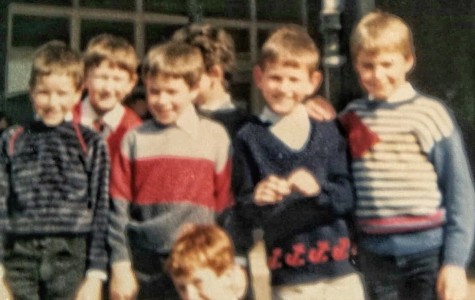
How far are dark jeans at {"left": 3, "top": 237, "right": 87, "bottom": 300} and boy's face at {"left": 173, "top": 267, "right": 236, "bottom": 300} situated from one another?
15.4 inches

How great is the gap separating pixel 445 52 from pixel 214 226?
4.79ft

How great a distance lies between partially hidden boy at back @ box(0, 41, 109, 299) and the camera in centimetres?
218

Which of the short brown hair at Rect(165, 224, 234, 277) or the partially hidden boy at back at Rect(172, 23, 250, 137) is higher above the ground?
the partially hidden boy at back at Rect(172, 23, 250, 137)

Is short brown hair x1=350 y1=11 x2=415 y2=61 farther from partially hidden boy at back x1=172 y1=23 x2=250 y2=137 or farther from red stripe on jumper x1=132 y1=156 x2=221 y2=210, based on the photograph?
red stripe on jumper x1=132 y1=156 x2=221 y2=210

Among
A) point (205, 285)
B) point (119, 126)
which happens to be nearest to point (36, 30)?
point (119, 126)

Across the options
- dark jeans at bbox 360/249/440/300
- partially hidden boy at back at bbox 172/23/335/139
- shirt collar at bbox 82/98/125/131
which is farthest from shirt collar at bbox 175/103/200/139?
dark jeans at bbox 360/249/440/300

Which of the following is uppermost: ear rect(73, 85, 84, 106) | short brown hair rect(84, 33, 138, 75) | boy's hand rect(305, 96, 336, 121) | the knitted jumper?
short brown hair rect(84, 33, 138, 75)

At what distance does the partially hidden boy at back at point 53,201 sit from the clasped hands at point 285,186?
0.46 meters

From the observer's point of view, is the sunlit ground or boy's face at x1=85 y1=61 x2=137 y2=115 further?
the sunlit ground

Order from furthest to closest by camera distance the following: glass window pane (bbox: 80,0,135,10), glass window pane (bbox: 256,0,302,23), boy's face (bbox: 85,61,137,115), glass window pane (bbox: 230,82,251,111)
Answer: glass window pane (bbox: 256,0,302,23) < glass window pane (bbox: 80,0,135,10) < glass window pane (bbox: 230,82,251,111) < boy's face (bbox: 85,61,137,115)

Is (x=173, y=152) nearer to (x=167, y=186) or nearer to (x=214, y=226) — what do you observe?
(x=167, y=186)

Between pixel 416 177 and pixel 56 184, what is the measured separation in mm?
1027

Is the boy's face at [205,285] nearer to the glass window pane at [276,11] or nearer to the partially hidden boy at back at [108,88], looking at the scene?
the partially hidden boy at back at [108,88]

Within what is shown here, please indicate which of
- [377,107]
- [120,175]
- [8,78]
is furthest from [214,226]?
[8,78]
